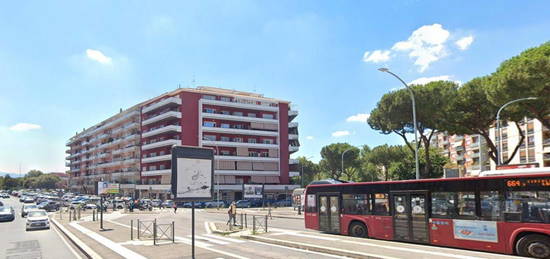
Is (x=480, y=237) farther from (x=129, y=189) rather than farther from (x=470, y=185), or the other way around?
(x=129, y=189)

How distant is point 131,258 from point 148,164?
6704cm

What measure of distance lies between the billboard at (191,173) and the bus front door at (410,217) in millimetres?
8060

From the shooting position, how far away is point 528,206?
1138cm

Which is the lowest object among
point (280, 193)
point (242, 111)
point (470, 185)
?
point (280, 193)

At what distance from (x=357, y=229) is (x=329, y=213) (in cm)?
181

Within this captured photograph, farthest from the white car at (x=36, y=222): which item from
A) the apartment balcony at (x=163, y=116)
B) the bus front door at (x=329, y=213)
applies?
the apartment balcony at (x=163, y=116)

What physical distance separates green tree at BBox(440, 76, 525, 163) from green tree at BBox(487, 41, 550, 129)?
5586 millimetres

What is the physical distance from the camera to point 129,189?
266 feet

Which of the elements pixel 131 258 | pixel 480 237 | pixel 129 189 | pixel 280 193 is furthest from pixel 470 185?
pixel 129 189

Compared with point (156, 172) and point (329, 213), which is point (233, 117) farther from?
→ point (329, 213)

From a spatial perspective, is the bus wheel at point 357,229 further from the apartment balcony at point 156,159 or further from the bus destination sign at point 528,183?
the apartment balcony at point 156,159

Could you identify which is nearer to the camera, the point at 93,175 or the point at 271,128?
the point at 271,128

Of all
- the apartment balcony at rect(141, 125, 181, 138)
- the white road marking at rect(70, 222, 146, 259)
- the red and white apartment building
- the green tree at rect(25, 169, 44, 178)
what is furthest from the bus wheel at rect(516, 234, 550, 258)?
the green tree at rect(25, 169, 44, 178)

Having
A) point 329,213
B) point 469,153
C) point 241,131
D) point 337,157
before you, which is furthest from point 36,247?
point 469,153
